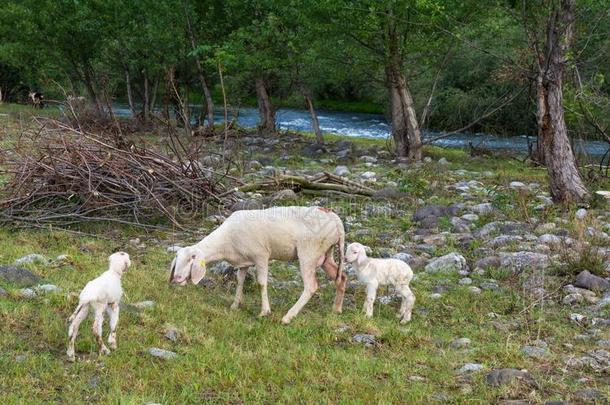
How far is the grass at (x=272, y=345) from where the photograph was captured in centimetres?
514

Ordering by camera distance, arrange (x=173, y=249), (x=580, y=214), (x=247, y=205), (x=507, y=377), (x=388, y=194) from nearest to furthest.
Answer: (x=507, y=377) < (x=173, y=249) < (x=247, y=205) < (x=580, y=214) < (x=388, y=194)

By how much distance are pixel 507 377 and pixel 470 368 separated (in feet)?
1.23

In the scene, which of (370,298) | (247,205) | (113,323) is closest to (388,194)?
(247,205)

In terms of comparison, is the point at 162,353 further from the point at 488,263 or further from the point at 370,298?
the point at 488,263

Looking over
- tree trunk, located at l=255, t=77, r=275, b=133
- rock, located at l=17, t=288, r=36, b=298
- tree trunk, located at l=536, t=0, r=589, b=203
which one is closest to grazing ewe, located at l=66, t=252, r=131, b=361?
rock, located at l=17, t=288, r=36, b=298

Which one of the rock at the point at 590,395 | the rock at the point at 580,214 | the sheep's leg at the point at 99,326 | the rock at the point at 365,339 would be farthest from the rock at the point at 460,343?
the rock at the point at 580,214

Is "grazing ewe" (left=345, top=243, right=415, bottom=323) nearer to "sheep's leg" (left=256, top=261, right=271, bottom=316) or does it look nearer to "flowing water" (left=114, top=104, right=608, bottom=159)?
"sheep's leg" (left=256, top=261, right=271, bottom=316)

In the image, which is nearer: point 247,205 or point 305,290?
point 305,290

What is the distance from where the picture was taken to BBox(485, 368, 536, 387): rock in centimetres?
534

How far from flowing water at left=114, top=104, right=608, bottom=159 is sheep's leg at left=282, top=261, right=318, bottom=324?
1673cm

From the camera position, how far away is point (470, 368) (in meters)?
5.70

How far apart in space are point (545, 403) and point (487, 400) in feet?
1.27

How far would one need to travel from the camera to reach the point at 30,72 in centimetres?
3325

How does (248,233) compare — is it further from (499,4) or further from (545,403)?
(499,4)
